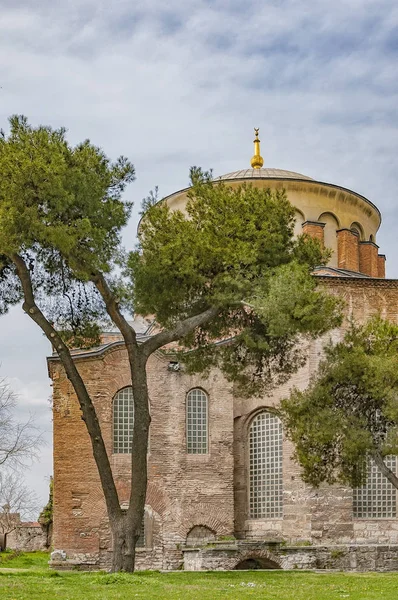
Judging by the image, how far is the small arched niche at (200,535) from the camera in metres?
22.8

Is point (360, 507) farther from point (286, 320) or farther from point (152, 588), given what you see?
point (152, 588)

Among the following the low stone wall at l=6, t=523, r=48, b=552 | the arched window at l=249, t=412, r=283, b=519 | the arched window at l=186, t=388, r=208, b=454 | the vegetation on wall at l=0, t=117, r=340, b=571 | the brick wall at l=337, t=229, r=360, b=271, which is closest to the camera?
the vegetation on wall at l=0, t=117, r=340, b=571

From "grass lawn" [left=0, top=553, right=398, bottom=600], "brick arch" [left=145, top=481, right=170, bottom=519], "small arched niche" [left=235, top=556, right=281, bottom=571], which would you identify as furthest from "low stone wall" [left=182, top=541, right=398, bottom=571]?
"grass lawn" [left=0, top=553, right=398, bottom=600]

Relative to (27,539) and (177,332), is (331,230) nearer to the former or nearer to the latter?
(177,332)

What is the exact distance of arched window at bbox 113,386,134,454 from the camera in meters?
23.2

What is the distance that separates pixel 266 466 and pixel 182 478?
7.85 ft

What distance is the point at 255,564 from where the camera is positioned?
71.0 feet

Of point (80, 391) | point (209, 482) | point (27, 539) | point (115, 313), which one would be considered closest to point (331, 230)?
point (209, 482)

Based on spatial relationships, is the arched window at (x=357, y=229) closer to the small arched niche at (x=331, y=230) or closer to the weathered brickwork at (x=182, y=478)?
the small arched niche at (x=331, y=230)

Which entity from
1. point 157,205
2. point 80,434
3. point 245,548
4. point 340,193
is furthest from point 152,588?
Answer: point 340,193

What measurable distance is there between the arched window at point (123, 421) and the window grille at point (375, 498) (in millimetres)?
6126

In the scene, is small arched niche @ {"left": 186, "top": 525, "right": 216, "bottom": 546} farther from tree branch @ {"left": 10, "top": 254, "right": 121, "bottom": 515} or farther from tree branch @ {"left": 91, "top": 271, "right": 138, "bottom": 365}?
tree branch @ {"left": 91, "top": 271, "right": 138, "bottom": 365}

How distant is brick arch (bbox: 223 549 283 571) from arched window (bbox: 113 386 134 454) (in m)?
4.18

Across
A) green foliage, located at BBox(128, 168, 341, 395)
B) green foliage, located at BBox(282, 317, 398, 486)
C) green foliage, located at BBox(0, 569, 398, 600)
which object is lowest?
green foliage, located at BBox(0, 569, 398, 600)
